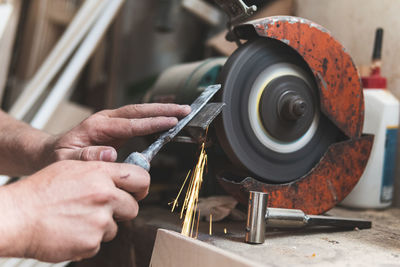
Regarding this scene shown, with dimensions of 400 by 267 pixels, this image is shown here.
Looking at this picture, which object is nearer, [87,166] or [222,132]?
[87,166]

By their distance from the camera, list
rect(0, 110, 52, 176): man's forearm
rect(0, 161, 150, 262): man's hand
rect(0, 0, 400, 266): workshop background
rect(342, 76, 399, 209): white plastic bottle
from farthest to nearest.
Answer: rect(0, 0, 400, 266): workshop background → rect(342, 76, 399, 209): white plastic bottle → rect(0, 110, 52, 176): man's forearm → rect(0, 161, 150, 262): man's hand

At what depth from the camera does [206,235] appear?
2.85 feet

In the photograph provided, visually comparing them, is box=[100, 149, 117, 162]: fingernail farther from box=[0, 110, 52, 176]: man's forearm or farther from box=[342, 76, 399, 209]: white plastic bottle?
box=[342, 76, 399, 209]: white plastic bottle

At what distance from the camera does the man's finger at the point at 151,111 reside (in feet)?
2.84

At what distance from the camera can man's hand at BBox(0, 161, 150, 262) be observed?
0.63 metres

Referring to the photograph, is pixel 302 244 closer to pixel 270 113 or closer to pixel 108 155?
pixel 270 113

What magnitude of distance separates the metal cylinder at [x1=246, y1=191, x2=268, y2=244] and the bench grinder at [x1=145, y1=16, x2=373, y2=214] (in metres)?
0.07

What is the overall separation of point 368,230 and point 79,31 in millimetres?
1482

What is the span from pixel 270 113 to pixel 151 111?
297 mm

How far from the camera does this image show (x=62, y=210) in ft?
2.11

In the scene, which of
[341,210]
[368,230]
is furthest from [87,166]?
[341,210]

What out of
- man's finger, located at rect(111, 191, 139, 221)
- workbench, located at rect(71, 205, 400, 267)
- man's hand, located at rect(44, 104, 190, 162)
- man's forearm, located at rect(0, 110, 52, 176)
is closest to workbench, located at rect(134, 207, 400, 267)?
workbench, located at rect(71, 205, 400, 267)

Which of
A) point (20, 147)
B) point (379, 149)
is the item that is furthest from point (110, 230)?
point (379, 149)

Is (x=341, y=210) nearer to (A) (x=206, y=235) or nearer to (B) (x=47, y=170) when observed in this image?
(A) (x=206, y=235)
